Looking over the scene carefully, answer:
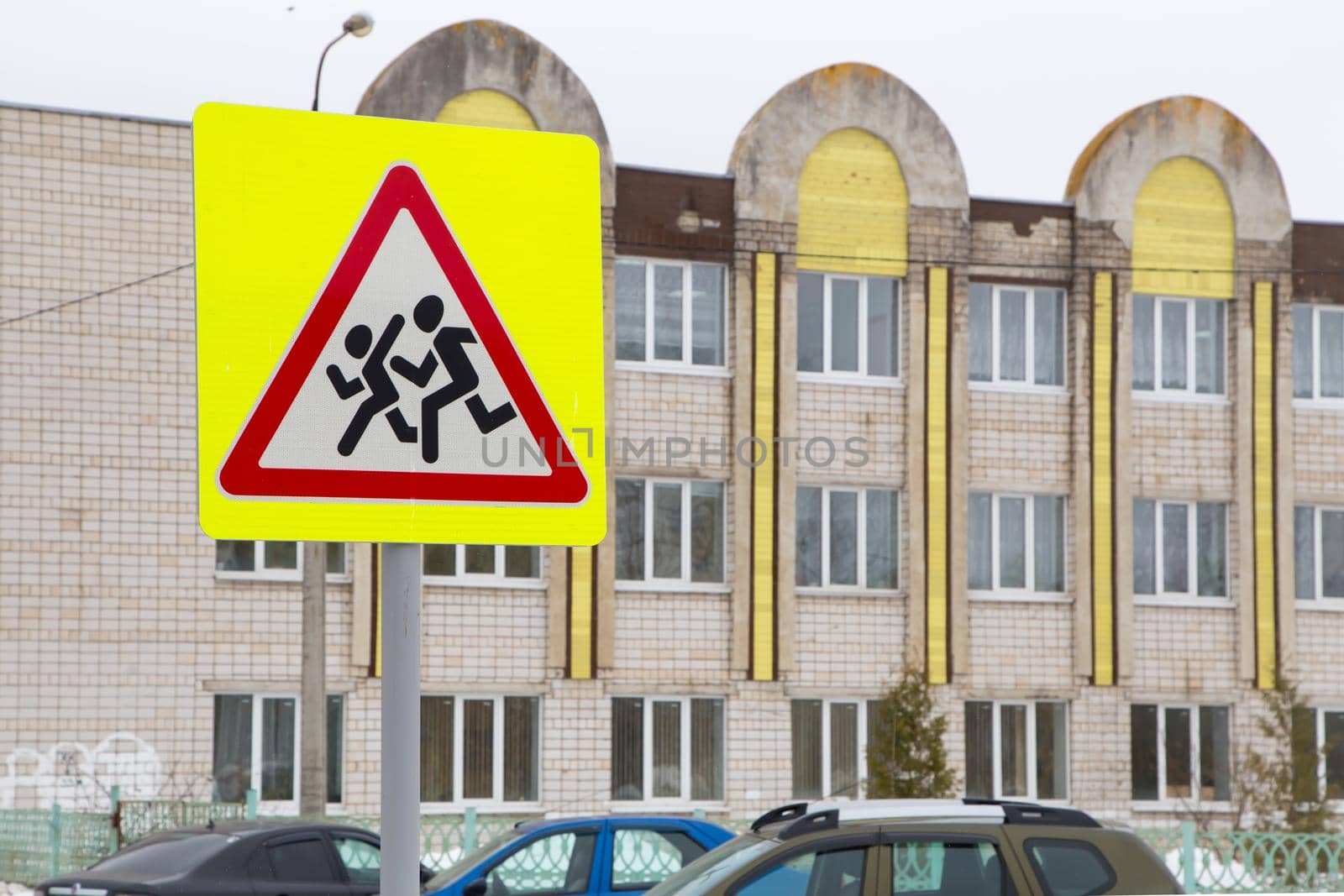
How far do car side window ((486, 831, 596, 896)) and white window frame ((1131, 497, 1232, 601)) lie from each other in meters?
17.7

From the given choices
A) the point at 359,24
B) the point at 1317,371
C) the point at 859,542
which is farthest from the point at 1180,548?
the point at 359,24

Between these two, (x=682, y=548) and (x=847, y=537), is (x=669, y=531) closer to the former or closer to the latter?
(x=682, y=548)

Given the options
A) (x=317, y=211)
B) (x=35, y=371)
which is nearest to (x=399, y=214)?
(x=317, y=211)

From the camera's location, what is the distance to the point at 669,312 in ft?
84.6

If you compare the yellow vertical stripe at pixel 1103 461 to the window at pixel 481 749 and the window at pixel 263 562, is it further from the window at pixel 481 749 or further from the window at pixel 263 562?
the window at pixel 263 562

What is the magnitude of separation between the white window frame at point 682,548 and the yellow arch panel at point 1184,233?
7.67m

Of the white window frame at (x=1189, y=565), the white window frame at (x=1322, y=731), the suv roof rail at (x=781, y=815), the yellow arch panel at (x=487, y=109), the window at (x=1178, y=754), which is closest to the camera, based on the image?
the suv roof rail at (x=781, y=815)

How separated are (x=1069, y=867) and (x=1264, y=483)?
2206 cm

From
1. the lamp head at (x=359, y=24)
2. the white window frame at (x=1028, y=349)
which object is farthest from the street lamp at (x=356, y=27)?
the white window frame at (x=1028, y=349)

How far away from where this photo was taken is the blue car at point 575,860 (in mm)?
11414

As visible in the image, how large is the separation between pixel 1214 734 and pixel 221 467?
27.1 meters

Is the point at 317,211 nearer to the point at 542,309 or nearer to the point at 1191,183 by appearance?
the point at 542,309

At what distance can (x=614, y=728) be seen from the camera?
25047 mm

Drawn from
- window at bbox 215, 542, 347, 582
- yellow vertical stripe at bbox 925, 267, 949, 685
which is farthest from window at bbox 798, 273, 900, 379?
window at bbox 215, 542, 347, 582
